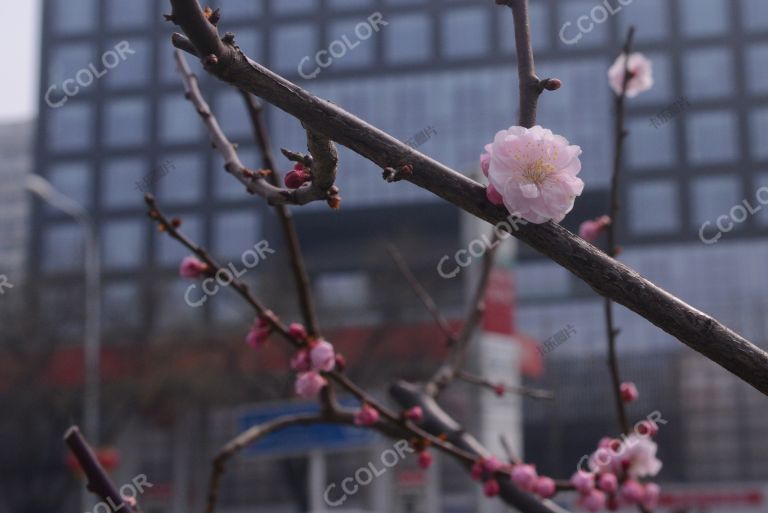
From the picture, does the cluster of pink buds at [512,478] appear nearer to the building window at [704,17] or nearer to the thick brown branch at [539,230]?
the thick brown branch at [539,230]

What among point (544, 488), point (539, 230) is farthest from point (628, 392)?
point (539, 230)

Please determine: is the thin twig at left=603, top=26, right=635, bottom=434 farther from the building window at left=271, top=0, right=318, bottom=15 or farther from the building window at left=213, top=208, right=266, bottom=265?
the building window at left=271, top=0, right=318, bottom=15

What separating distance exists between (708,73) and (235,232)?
1956cm

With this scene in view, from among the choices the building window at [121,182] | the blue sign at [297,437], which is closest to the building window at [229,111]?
the building window at [121,182]

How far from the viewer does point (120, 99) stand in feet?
148

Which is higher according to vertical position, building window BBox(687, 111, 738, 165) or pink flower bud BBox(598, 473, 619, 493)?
building window BBox(687, 111, 738, 165)

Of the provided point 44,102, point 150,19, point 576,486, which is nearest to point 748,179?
point 150,19

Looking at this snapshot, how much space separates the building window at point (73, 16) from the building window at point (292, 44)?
27.5ft

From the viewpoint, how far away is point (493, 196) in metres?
1.39

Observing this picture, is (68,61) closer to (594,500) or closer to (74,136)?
(74,136)

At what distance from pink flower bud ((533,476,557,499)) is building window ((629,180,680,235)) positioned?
40627 mm

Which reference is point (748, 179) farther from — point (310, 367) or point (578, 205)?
point (310, 367)

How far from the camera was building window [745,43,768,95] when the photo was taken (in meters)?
42.0

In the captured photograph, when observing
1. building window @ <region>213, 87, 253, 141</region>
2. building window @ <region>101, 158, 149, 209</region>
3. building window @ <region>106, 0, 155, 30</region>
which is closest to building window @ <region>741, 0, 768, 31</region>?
building window @ <region>213, 87, 253, 141</region>
